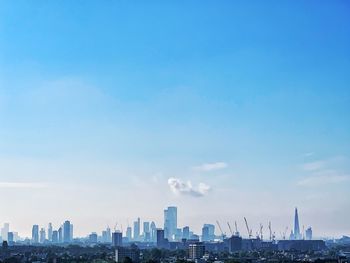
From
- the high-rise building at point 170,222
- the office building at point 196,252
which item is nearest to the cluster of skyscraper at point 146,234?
the high-rise building at point 170,222

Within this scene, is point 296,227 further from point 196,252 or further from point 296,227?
point 196,252

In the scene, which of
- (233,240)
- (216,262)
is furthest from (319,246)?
(216,262)

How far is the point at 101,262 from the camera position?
4325 cm

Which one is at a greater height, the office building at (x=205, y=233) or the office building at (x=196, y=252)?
the office building at (x=205, y=233)

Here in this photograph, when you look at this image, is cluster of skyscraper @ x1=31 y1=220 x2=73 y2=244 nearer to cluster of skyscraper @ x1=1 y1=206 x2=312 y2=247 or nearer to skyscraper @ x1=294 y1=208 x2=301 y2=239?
cluster of skyscraper @ x1=1 y1=206 x2=312 y2=247

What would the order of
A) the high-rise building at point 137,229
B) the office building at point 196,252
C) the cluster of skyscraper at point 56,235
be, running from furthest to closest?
the high-rise building at point 137,229 < the cluster of skyscraper at point 56,235 < the office building at point 196,252

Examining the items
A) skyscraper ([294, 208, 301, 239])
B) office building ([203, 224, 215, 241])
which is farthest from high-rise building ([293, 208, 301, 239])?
office building ([203, 224, 215, 241])

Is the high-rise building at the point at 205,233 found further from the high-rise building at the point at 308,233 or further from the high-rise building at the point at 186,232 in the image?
the high-rise building at the point at 308,233

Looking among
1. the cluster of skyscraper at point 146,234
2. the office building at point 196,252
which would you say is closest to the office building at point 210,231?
the cluster of skyscraper at point 146,234

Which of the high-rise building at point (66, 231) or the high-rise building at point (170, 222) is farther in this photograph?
the high-rise building at point (170, 222)

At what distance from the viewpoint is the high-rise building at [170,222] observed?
156m

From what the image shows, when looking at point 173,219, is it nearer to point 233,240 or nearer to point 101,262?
point 233,240

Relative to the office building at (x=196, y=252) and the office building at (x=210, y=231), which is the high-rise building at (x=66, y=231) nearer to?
the office building at (x=210, y=231)

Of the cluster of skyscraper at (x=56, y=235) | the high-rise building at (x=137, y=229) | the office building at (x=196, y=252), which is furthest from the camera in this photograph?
the high-rise building at (x=137, y=229)
